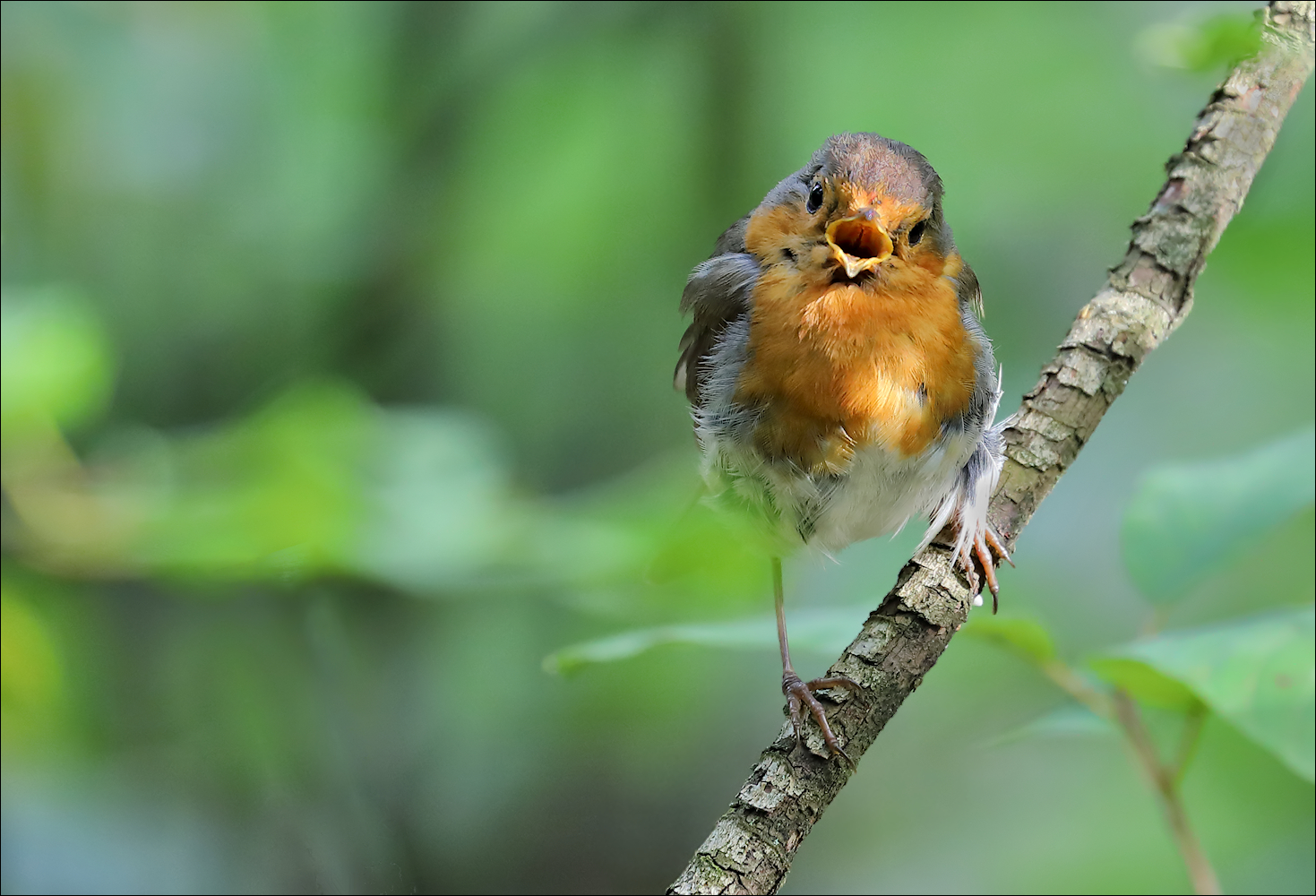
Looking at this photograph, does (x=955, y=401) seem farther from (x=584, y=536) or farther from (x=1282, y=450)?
(x=584, y=536)

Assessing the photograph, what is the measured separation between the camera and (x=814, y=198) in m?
2.35

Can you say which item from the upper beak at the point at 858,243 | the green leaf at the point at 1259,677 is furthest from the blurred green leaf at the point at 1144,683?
the upper beak at the point at 858,243

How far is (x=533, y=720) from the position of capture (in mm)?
4164

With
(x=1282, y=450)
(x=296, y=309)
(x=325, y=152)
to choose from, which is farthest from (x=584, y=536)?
(x=325, y=152)

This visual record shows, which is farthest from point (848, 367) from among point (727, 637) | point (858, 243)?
point (727, 637)

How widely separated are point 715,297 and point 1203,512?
1113 mm

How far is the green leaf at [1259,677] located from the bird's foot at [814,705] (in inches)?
16.9

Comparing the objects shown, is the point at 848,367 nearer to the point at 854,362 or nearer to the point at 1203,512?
the point at 854,362

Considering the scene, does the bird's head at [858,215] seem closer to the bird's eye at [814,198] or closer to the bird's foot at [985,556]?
the bird's eye at [814,198]

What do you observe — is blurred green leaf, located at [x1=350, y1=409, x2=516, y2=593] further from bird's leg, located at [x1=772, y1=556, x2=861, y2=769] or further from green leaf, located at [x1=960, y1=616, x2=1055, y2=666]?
green leaf, located at [x1=960, y1=616, x2=1055, y2=666]

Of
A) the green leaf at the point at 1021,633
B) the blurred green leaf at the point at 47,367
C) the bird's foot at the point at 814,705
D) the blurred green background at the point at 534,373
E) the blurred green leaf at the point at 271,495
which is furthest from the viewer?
the blurred green background at the point at 534,373

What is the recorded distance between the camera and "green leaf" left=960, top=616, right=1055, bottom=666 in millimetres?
2053

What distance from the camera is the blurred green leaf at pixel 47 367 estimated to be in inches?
101

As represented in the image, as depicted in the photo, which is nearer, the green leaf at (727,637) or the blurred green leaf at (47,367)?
the green leaf at (727,637)
